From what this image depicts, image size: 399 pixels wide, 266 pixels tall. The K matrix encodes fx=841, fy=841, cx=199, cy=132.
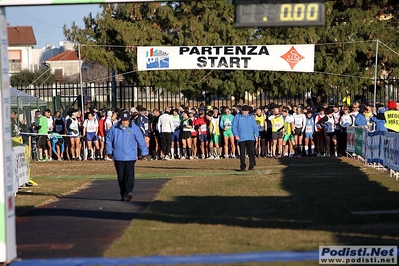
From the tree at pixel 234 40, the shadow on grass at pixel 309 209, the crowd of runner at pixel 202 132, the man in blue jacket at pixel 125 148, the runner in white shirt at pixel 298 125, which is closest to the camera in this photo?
the shadow on grass at pixel 309 209

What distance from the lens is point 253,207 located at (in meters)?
15.4

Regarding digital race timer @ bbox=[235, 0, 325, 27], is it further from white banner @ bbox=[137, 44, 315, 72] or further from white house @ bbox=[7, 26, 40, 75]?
white house @ bbox=[7, 26, 40, 75]

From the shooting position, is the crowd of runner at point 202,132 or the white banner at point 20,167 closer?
the white banner at point 20,167

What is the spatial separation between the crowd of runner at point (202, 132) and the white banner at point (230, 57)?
1725 mm

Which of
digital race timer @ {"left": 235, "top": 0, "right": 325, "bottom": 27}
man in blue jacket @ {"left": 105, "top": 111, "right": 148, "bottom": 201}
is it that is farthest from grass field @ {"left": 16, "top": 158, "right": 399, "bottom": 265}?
digital race timer @ {"left": 235, "top": 0, "right": 325, "bottom": 27}

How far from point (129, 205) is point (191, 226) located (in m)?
3.77

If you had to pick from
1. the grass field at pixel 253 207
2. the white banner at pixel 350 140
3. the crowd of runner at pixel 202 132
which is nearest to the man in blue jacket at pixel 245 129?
the grass field at pixel 253 207

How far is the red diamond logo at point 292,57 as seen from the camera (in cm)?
3309

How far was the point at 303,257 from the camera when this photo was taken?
1018 cm

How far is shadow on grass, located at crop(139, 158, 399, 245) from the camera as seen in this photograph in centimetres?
1252

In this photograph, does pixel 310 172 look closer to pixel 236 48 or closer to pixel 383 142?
pixel 383 142

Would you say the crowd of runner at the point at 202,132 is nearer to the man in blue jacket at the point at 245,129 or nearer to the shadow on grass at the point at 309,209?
the man in blue jacket at the point at 245,129

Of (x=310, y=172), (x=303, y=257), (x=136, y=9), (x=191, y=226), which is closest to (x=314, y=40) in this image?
(x=136, y=9)

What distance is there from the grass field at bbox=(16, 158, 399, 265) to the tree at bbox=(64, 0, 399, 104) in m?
11.9
